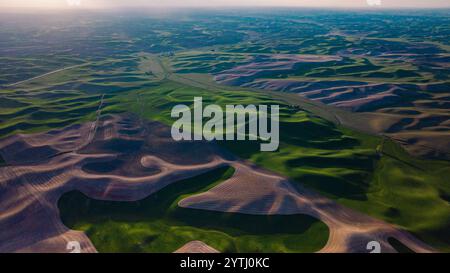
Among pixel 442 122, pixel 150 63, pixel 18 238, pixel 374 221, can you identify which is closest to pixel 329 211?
pixel 374 221

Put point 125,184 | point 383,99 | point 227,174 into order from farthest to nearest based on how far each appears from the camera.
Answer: point 383,99
point 227,174
point 125,184

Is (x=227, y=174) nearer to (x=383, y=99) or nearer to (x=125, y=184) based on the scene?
(x=125, y=184)

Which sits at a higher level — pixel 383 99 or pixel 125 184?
pixel 383 99

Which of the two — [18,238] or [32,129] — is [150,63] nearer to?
[32,129]

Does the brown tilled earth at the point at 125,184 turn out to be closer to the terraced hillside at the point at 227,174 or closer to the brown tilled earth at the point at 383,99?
the terraced hillside at the point at 227,174

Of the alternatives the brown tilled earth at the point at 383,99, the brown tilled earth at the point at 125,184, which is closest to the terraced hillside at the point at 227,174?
the brown tilled earth at the point at 125,184

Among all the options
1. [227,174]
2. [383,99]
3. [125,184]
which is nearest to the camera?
[125,184]

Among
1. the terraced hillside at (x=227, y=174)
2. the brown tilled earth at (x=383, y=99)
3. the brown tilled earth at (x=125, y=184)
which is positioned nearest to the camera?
the brown tilled earth at (x=125, y=184)

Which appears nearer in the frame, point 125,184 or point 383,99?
point 125,184

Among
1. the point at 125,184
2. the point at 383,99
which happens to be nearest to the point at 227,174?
the point at 125,184
